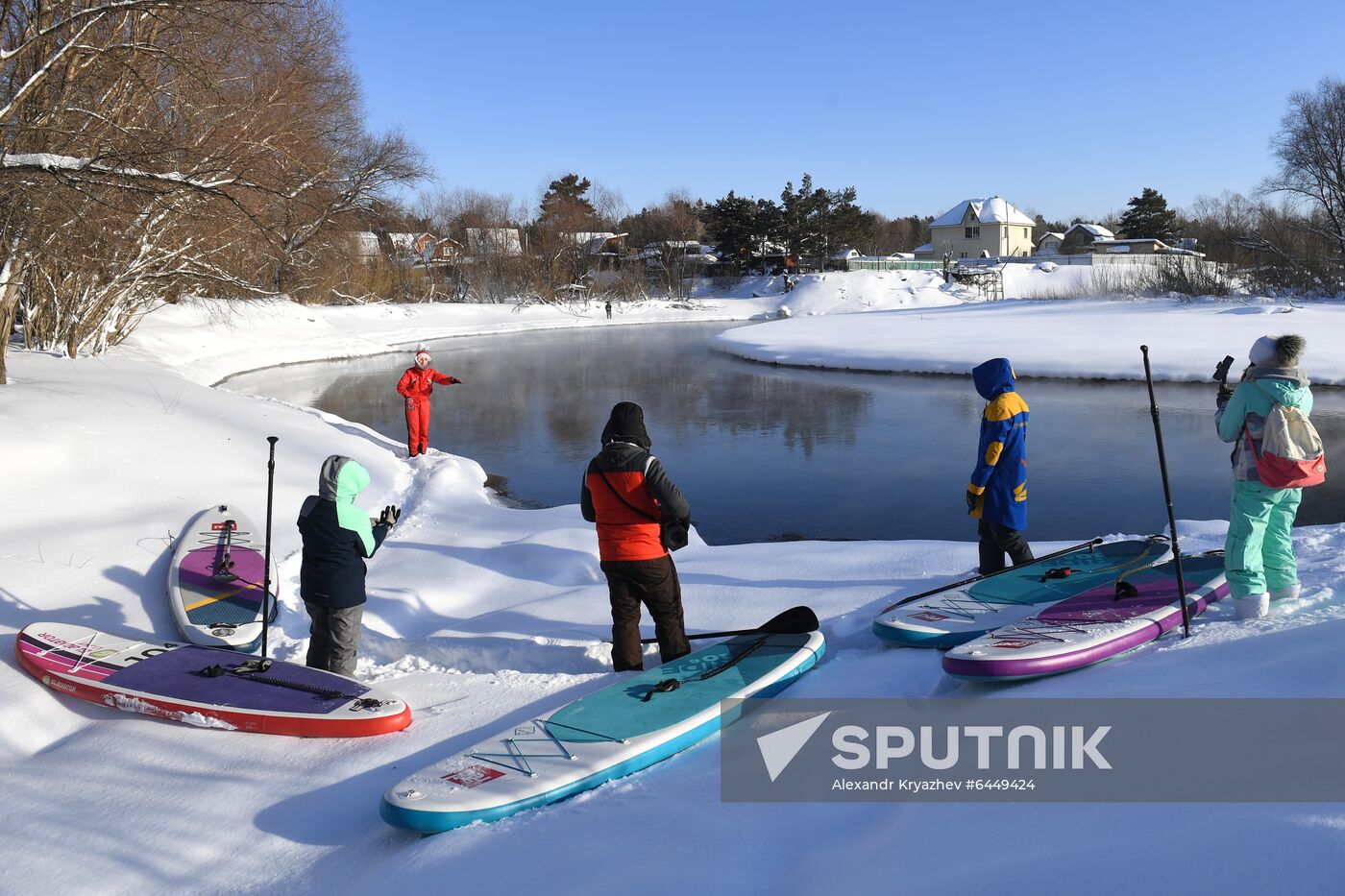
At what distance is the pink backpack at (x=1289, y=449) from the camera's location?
4031mm

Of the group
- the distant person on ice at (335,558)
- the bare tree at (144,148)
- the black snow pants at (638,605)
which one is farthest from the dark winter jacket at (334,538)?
the bare tree at (144,148)

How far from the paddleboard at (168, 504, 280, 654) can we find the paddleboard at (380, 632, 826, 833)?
7.95 ft

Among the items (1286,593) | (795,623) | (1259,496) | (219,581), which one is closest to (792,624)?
(795,623)

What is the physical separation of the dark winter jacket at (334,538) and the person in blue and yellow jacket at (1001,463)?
3.52 m

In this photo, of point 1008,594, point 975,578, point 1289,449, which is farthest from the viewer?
point 975,578

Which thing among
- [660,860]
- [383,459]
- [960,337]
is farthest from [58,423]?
[960,337]

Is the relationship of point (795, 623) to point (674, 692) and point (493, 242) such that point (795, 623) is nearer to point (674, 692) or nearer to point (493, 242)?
point (674, 692)

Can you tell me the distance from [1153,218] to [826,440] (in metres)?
63.5

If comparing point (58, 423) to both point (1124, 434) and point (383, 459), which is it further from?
point (1124, 434)

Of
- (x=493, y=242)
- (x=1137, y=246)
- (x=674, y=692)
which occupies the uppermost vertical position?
(x=493, y=242)

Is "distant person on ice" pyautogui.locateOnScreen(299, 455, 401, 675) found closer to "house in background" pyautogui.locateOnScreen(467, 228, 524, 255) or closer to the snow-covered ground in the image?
the snow-covered ground

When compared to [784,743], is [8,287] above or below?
above

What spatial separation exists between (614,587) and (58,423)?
6266 mm

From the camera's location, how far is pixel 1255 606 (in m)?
4.22
